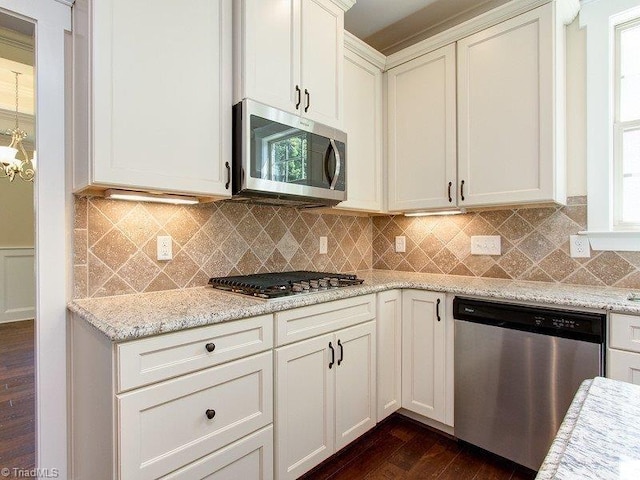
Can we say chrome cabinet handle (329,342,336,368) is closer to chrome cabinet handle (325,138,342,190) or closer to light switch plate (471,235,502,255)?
chrome cabinet handle (325,138,342,190)

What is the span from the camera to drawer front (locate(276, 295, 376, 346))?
1.54 m

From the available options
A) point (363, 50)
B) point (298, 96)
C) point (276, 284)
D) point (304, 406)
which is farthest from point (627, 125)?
point (304, 406)

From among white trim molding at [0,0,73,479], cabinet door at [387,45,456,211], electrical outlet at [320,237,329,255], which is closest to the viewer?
white trim molding at [0,0,73,479]

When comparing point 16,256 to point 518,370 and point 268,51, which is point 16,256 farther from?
point 518,370

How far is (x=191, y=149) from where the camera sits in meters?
1.52

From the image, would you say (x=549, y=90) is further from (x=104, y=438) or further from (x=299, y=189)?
(x=104, y=438)

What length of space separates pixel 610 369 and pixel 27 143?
6.35 meters

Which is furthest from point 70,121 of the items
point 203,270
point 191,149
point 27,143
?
point 27,143

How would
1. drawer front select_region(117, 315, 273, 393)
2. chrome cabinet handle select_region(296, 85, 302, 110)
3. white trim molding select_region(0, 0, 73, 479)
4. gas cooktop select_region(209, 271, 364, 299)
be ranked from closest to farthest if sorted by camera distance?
1. drawer front select_region(117, 315, 273, 393)
2. white trim molding select_region(0, 0, 73, 479)
3. gas cooktop select_region(209, 271, 364, 299)
4. chrome cabinet handle select_region(296, 85, 302, 110)

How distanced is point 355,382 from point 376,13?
2437 mm

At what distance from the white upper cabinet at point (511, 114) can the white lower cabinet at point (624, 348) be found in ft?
2.27

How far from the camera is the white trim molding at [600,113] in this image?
1.97 m

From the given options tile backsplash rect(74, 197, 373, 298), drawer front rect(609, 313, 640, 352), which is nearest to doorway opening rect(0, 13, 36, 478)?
tile backsplash rect(74, 197, 373, 298)

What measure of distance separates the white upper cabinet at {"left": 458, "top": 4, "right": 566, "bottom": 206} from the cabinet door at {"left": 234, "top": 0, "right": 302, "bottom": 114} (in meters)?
1.09
